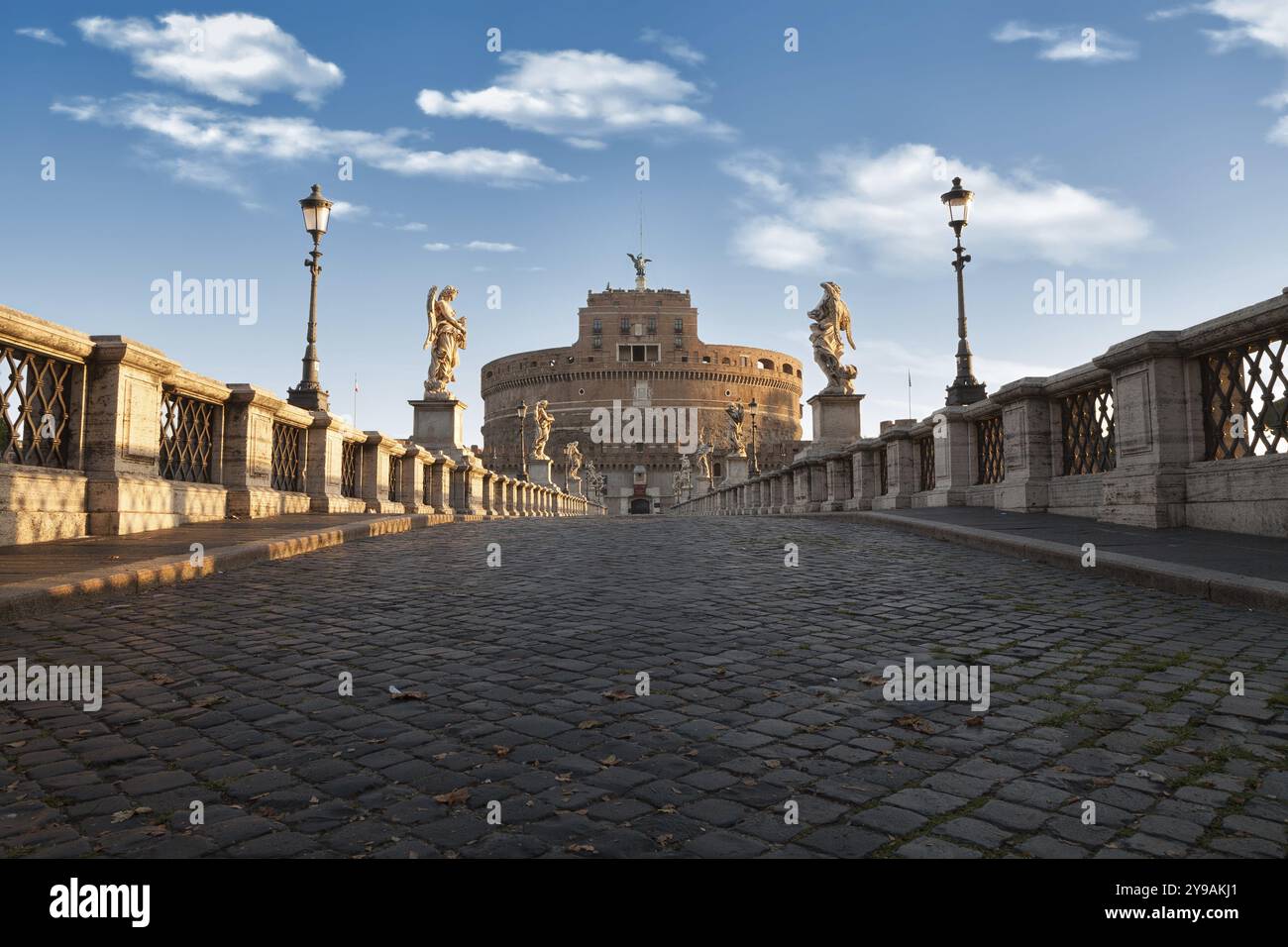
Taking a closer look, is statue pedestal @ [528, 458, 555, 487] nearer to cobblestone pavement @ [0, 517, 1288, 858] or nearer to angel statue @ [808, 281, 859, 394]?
angel statue @ [808, 281, 859, 394]

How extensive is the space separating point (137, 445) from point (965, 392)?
43.7ft

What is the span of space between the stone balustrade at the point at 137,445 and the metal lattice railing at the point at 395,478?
2.45m

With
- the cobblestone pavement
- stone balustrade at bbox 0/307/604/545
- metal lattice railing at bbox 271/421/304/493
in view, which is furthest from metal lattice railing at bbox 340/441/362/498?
the cobblestone pavement

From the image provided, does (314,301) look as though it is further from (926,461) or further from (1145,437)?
(1145,437)

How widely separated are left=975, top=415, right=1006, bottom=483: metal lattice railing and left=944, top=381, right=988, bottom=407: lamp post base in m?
0.76

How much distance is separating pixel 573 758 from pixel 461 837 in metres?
0.70

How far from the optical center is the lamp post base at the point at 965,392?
600 inches

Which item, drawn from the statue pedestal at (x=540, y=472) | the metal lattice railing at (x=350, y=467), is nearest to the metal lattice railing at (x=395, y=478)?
the metal lattice railing at (x=350, y=467)

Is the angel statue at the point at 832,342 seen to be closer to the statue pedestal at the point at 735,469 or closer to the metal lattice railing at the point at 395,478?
the metal lattice railing at the point at 395,478

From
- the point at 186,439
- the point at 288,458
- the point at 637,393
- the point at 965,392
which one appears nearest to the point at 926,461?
the point at 965,392
